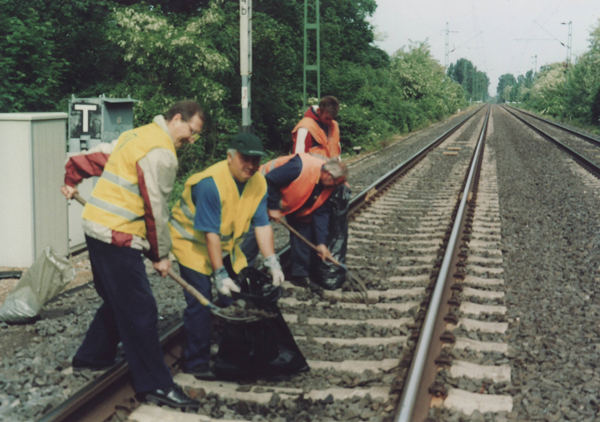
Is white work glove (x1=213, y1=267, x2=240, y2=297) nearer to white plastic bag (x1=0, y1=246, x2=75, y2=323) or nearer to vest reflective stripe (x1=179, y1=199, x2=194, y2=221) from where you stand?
vest reflective stripe (x1=179, y1=199, x2=194, y2=221)

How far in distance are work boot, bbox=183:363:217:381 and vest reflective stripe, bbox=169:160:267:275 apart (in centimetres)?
59

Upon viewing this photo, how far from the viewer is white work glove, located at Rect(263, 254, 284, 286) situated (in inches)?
169

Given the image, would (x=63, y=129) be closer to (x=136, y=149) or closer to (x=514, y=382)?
(x=136, y=149)

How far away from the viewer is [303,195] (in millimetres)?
5844

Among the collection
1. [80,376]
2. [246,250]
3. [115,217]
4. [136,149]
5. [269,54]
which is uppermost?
[269,54]

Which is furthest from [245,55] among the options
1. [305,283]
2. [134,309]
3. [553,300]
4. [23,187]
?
[134,309]

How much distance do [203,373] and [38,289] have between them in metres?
1.81

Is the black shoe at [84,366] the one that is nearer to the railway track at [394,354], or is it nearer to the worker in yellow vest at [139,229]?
the railway track at [394,354]

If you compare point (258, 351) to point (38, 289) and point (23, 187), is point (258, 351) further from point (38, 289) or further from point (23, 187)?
point (23, 187)

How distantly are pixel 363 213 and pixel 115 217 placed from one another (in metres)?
6.71

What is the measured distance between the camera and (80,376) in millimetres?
4184

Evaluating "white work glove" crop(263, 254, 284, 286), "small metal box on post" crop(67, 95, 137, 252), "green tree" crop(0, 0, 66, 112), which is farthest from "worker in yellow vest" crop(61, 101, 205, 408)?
"green tree" crop(0, 0, 66, 112)

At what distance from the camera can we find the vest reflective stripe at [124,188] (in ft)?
11.9

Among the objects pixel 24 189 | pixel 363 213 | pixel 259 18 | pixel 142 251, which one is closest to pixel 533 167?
pixel 363 213
